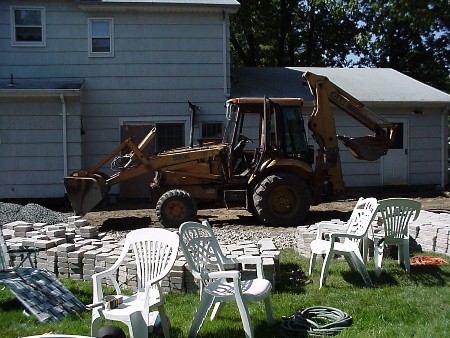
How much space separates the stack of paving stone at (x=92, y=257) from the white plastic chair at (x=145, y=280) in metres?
1.19

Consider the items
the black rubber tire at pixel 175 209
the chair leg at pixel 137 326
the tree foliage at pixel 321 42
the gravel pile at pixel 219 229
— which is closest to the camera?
the chair leg at pixel 137 326

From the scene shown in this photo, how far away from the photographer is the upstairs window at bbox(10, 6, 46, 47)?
1525cm

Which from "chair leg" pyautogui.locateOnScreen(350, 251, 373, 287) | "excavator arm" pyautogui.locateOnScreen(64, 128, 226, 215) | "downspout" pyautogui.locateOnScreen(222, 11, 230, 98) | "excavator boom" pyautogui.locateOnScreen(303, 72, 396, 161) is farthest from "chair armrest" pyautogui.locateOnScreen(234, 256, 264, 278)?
"downspout" pyautogui.locateOnScreen(222, 11, 230, 98)

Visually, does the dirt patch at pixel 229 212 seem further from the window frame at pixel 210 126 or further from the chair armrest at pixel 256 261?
the chair armrest at pixel 256 261

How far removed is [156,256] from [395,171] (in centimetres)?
1297

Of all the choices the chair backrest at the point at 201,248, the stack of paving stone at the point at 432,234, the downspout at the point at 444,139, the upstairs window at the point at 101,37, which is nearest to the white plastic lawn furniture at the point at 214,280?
the chair backrest at the point at 201,248

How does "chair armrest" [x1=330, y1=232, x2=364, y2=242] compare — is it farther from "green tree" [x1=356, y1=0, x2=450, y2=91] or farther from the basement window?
"green tree" [x1=356, y1=0, x2=450, y2=91]

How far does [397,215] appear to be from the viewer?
297 inches

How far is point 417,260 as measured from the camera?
809 centimetres

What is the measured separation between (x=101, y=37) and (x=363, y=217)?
1010cm

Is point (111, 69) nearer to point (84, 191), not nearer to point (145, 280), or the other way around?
point (84, 191)

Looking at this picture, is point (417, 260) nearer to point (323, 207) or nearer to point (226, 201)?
point (226, 201)

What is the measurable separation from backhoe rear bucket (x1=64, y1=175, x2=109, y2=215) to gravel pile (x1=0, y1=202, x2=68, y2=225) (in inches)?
16.7

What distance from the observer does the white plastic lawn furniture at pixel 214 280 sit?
5107mm
